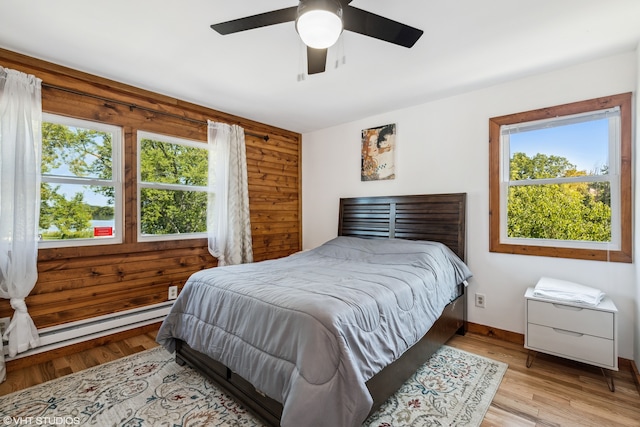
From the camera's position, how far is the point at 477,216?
2902mm

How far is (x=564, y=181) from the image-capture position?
2.51m

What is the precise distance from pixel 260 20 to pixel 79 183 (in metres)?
2.27

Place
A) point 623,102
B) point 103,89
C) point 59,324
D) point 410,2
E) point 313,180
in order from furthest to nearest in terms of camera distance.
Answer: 1. point 313,180
2. point 103,89
3. point 59,324
4. point 623,102
5. point 410,2

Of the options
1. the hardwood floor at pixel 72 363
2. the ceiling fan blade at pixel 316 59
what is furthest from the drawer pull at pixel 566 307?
the hardwood floor at pixel 72 363

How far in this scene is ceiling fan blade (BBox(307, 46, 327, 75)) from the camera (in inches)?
66.7

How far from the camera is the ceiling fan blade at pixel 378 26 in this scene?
1.41m

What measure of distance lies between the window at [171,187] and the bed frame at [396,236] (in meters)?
1.37

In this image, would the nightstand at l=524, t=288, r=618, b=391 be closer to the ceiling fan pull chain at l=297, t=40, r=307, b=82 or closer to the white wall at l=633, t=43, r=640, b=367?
the white wall at l=633, t=43, r=640, b=367

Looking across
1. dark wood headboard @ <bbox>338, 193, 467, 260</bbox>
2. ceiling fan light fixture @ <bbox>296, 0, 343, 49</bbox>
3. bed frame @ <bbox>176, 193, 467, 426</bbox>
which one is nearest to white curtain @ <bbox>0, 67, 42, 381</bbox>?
bed frame @ <bbox>176, 193, 467, 426</bbox>

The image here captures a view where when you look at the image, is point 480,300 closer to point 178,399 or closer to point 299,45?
point 178,399

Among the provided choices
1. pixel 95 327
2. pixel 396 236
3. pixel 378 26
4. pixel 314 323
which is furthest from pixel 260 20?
pixel 95 327

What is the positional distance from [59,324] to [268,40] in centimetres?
282

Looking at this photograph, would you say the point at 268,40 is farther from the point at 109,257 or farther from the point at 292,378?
the point at 109,257

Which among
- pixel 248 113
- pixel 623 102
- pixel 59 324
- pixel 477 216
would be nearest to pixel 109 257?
pixel 59 324
